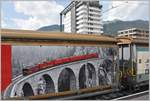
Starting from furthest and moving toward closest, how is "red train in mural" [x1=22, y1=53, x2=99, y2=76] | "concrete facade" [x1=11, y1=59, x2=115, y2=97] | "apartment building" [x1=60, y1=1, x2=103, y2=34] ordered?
"apartment building" [x1=60, y1=1, x2=103, y2=34]
"red train in mural" [x1=22, y1=53, x2=99, y2=76]
"concrete facade" [x1=11, y1=59, x2=115, y2=97]

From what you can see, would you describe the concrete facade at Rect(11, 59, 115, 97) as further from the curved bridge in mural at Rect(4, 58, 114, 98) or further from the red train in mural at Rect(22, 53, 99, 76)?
the red train in mural at Rect(22, 53, 99, 76)

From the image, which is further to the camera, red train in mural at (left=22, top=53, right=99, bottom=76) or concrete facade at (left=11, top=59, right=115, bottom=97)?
red train in mural at (left=22, top=53, right=99, bottom=76)

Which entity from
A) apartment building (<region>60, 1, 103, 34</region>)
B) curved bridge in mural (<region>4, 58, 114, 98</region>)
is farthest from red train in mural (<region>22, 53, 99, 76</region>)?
apartment building (<region>60, 1, 103, 34</region>)

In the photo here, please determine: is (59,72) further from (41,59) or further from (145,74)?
(145,74)

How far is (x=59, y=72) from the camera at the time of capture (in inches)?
332

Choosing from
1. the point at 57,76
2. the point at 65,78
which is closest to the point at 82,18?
the point at 65,78

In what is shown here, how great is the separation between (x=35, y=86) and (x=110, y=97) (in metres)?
3.29

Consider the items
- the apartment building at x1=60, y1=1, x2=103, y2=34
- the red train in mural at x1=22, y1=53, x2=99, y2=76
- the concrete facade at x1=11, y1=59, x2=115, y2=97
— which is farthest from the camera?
the apartment building at x1=60, y1=1, x2=103, y2=34

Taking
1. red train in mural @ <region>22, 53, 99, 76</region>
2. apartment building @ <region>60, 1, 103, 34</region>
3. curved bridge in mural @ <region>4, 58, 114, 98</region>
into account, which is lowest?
curved bridge in mural @ <region>4, 58, 114, 98</region>

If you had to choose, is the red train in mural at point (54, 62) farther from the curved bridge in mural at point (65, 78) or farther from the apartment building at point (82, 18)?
the apartment building at point (82, 18)

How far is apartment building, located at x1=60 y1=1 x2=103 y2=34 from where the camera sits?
18.6 m

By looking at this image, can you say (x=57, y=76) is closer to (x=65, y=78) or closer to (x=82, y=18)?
(x=65, y=78)

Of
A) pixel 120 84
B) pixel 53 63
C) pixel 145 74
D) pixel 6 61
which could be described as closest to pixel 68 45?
pixel 53 63

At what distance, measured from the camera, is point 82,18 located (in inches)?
990
